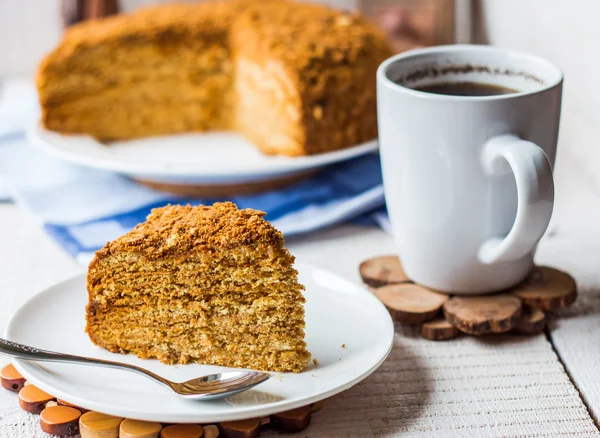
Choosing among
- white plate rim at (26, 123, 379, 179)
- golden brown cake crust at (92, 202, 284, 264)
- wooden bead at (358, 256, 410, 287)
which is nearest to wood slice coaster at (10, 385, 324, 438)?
golden brown cake crust at (92, 202, 284, 264)

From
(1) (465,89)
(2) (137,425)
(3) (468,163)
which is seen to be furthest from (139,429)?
(1) (465,89)

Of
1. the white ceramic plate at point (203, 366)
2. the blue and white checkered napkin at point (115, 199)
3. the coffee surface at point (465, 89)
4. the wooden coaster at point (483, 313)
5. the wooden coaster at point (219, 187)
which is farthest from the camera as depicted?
the wooden coaster at point (219, 187)

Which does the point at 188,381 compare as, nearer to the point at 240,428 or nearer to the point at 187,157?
the point at 240,428

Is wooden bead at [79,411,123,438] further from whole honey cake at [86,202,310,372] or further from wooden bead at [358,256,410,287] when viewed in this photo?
wooden bead at [358,256,410,287]

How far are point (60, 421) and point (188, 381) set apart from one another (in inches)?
6.5

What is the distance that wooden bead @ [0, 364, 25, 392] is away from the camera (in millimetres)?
1112

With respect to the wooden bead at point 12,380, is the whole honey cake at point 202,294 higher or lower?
higher

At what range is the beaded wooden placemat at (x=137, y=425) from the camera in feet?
3.25

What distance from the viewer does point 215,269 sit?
3.53ft

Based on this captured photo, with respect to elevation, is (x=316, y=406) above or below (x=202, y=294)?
below

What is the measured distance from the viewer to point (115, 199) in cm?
180

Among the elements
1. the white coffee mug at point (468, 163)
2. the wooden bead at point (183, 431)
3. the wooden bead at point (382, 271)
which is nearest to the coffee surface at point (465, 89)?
the white coffee mug at point (468, 163)

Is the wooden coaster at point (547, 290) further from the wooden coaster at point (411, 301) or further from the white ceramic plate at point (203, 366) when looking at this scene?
Answer: the white ceramic plate at point (203, 366)

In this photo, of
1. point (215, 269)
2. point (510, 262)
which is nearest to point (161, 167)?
point (215, 269)
